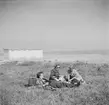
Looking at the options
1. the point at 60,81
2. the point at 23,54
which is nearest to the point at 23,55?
the point at 23,54

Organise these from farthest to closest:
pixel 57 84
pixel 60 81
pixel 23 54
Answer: pixel 23 54 → pixel 60 81 → pixel 57 84

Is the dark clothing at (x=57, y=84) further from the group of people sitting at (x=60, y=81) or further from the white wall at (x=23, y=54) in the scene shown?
the white wall at (x=23, y=54)

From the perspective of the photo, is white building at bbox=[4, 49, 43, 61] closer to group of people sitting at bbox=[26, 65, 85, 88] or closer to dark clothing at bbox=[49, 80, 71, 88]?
group of people sitting at bbox=[26, 65, 85, 88]

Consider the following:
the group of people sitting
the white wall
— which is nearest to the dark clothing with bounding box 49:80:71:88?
the group of people sitting

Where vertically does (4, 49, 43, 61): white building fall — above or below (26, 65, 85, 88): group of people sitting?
above

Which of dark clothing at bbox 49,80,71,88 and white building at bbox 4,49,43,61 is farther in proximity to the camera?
white building at bbox 4,49,43,61

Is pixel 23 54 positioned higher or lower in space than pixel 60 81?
higher

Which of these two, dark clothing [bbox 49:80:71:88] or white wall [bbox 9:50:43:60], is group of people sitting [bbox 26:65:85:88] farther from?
white wall [bbox 9:50:43:60]

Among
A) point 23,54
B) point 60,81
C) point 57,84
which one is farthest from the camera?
point 23,54

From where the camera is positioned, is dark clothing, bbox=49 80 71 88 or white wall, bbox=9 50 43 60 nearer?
dark clothing, bbox=49 80 71 88

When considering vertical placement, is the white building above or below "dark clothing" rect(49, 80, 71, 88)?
above

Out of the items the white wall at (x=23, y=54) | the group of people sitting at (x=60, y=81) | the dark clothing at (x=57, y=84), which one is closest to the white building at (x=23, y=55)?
the white wall at (x=23, y=54)

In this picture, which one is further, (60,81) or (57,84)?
(60,81)

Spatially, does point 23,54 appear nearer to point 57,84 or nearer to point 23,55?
point 23,55
